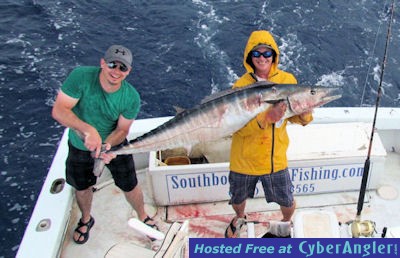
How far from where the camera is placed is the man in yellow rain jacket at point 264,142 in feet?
10.1

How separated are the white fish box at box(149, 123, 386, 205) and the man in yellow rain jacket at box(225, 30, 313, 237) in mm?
586

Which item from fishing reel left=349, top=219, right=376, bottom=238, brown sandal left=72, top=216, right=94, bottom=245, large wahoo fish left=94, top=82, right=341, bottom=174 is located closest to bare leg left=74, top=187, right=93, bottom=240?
brown sandal left=72, top=216, right=94, bottom=245

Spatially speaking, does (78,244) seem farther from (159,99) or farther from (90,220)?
(159,99)

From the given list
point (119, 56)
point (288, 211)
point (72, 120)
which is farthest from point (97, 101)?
point (288, 211)

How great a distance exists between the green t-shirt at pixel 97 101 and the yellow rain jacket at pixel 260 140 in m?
0.82

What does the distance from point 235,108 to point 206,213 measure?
1.71 metres

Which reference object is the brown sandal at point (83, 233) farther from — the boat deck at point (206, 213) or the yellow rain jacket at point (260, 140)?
the yellow rain jacket at point (260, 140)

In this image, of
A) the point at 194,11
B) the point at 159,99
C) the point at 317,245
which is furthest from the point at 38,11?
the point at 317,245

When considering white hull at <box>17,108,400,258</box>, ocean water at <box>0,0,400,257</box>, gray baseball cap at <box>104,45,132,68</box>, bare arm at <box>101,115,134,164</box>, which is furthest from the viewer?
ocean water at <box>0,0,400,257</box>

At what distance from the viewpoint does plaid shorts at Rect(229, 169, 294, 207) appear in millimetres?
3465

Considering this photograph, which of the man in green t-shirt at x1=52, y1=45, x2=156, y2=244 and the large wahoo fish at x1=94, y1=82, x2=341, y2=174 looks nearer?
the large wahoo fish at x1=94, y1=82, x2=341, y2=174

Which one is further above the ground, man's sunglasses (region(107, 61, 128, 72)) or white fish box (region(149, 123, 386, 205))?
man's sunglasses (region(107, 61, 128, 72))

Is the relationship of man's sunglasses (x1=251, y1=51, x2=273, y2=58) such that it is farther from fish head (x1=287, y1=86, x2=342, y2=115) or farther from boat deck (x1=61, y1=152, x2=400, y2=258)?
boat deck (x1=61, y1=152, x2=400, y2=258)

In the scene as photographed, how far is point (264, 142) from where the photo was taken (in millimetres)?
3250
